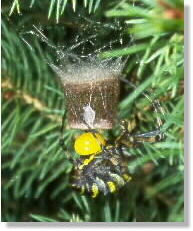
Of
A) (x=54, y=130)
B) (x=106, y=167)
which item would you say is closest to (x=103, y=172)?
(x=106, y=167)

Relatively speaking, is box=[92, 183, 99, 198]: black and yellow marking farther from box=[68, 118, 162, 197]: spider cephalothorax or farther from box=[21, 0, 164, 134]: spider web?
box=[21, 0, 164, 134]: spider web

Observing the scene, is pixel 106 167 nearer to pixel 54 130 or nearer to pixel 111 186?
pixel 111 186

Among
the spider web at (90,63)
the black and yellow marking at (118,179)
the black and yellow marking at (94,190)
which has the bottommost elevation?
the black and yellow marking at (94,190)

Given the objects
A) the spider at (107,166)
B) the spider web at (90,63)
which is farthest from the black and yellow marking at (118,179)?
the spider web at (90,63)

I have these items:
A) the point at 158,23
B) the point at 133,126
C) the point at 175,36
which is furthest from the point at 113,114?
the point at 158,23

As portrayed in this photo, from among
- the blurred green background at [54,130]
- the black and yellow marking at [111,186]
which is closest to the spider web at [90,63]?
the blurred green background at [54,130]

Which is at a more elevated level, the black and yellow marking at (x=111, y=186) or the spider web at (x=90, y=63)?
the spider web at (x=90, y=63)

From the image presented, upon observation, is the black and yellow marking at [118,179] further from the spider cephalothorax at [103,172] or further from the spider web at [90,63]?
Result: the spider web at [90,63]

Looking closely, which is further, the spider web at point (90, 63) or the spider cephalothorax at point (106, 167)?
the spider cephalothorax at point (106, 167)

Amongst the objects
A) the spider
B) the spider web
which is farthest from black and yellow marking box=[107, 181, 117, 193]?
the spider web

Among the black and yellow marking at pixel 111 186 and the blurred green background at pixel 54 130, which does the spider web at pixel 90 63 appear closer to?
the blurred green background at pixel 54 130
